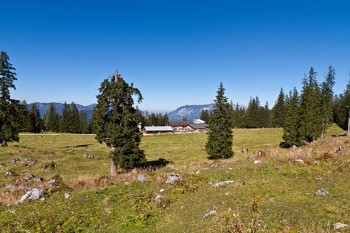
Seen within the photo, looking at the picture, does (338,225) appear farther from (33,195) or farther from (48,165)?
(48,165)

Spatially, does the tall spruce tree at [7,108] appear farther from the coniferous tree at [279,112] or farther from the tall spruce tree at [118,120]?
the coniferous tree at [279,112]

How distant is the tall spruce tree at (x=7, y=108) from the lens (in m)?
50.7

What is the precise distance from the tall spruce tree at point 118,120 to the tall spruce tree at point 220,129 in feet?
67.1

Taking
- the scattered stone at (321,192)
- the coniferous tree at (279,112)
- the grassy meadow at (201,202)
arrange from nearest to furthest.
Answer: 1. the grassy meadow at (201,202)
2. the scattered stone at (321,192)
3. the coniferous tree at (279,112)

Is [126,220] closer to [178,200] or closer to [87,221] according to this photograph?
[87,221]

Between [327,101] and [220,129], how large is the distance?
48744mm

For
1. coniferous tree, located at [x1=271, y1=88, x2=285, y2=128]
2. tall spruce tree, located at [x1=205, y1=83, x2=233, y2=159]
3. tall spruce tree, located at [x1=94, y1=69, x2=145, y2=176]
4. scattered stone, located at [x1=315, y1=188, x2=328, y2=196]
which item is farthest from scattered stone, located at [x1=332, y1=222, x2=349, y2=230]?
coniferous tree, located at [x1=271, y1=88, x2=285, y2=128]

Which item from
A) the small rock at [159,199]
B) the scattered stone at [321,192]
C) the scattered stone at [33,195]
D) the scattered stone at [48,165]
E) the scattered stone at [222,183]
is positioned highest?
the scattered stone at [321,192]

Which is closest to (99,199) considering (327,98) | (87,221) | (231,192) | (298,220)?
(87,221)

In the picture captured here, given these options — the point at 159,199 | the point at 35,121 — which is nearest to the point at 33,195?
the point at 159,199

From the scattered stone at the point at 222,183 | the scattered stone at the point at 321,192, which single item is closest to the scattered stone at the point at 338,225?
the scattered stone at the point at 321,192

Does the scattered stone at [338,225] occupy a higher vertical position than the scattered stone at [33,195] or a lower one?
higher

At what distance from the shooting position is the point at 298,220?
930 centimetres

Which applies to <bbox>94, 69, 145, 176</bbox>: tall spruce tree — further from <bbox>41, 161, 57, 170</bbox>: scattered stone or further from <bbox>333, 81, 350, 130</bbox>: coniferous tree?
<bbox>333, 81, 350, 130</bbox>: coniferous tree
